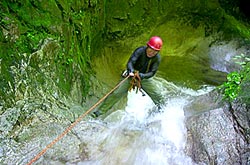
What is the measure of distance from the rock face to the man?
1.33 m

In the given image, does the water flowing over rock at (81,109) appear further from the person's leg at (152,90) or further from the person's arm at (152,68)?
the person's arm at (152,68)

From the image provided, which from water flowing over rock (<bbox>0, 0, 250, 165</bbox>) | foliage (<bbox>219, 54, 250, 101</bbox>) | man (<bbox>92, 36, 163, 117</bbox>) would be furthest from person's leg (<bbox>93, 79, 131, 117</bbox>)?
foliage (<bbox>219, 54, 250, 101</bbox>)

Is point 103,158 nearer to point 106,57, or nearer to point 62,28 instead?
point 62,28

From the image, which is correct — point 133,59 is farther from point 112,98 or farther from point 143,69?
point 112,98

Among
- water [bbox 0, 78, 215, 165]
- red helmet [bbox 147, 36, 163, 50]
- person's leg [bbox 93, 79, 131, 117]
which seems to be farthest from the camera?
person's leg [bbox 93, 79, 131, 117]

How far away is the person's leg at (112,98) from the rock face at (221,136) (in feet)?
4.83

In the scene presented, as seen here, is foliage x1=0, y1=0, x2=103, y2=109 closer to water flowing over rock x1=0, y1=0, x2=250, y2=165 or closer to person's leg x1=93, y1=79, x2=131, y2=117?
water flowing over rock x1=0, y1=0, x2=250, y2=165

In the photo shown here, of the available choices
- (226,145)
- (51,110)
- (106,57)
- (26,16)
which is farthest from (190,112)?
(106,57)

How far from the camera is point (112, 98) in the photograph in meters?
5.88

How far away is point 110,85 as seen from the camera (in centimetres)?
762

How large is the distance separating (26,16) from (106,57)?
3.98m

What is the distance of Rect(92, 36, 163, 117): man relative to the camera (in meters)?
5.40

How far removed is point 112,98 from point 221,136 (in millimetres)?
2244

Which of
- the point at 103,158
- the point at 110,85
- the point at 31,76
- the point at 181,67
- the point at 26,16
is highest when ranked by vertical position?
the point at 26,16
